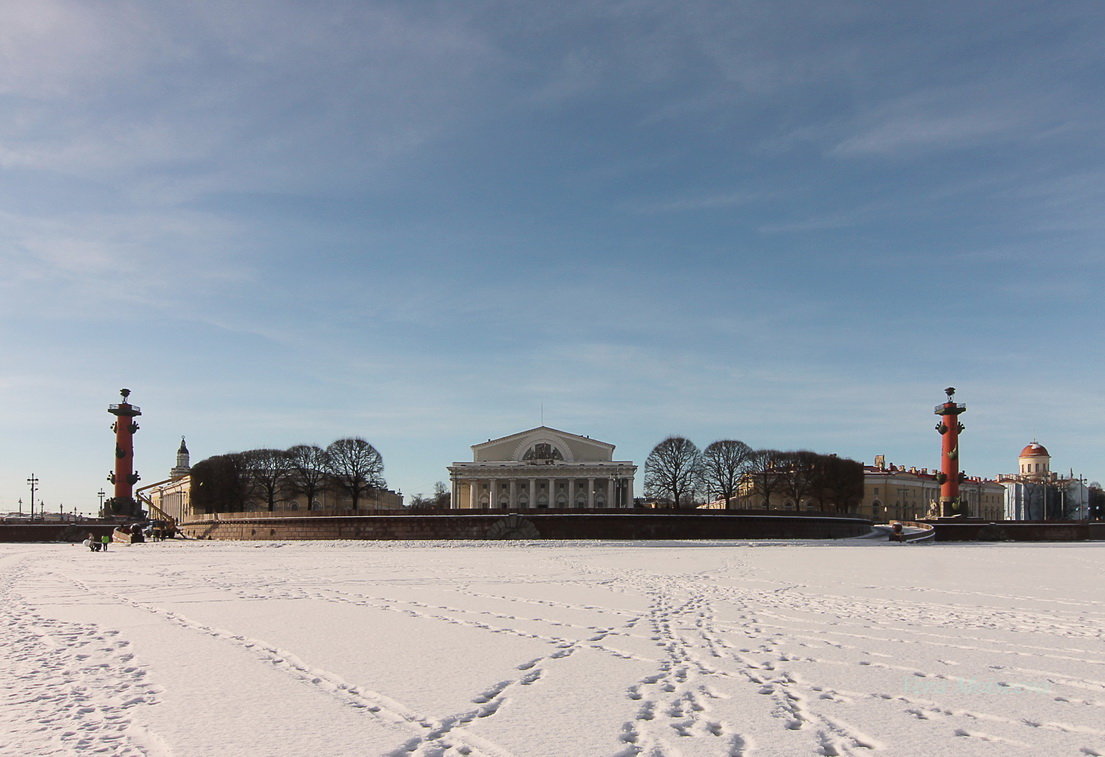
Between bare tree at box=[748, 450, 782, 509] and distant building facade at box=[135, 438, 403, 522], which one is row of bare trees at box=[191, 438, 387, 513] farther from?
bare tree at box=[748, 450, 782, 509]

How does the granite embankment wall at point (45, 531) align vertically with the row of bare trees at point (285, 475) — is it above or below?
below

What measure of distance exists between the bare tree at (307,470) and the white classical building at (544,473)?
11.1 meters

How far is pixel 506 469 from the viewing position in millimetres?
81125

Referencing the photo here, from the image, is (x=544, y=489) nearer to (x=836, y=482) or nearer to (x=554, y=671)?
(x=836, y=482)

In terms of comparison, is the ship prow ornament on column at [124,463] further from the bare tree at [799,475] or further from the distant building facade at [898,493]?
the distant building facade at [898,493]

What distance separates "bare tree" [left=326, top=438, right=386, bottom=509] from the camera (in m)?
79.4

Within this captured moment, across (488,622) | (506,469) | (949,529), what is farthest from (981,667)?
(506,469)

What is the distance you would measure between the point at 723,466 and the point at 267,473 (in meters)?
39.3

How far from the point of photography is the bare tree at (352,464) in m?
79.4

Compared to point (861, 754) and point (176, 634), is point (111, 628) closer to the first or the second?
point (176, 634)

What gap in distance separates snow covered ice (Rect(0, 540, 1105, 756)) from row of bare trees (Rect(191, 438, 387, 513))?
2465 inches

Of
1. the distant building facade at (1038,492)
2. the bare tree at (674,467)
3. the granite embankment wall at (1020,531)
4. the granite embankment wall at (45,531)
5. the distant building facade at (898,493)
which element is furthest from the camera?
the distant building facade at (1038,492)

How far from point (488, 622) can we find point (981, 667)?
6.05 meters

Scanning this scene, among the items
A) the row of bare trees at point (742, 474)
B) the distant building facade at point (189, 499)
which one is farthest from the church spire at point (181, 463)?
the row of bare trees at point (742, 474)
